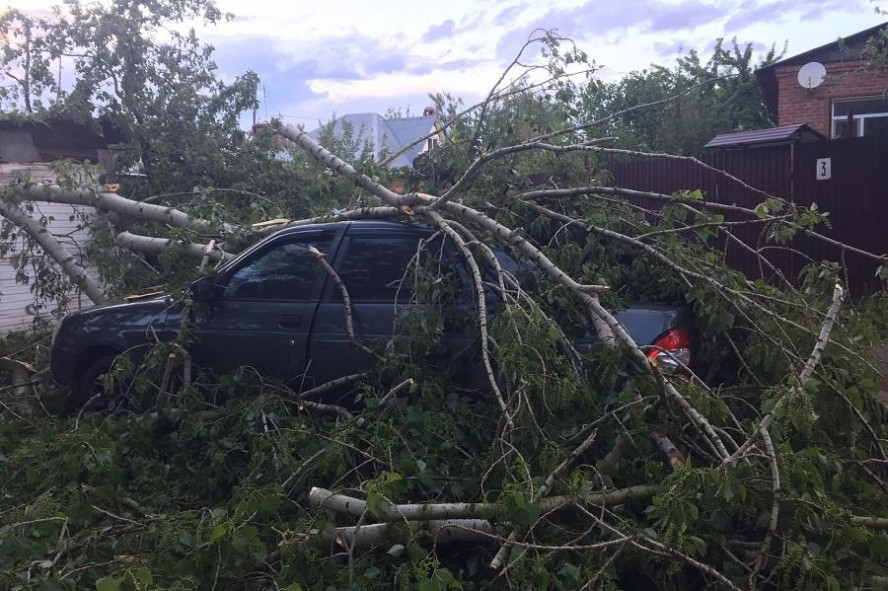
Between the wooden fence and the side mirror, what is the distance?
635 centimetres

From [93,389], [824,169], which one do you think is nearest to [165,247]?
[93,389]

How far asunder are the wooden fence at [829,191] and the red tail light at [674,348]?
559 centimetres

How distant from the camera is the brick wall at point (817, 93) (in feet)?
58.0

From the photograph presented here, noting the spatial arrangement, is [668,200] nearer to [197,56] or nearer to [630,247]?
[630,247]

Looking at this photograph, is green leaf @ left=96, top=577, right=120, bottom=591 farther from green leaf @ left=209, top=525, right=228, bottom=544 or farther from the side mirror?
the side mirror

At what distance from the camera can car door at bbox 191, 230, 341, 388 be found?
5.52 m

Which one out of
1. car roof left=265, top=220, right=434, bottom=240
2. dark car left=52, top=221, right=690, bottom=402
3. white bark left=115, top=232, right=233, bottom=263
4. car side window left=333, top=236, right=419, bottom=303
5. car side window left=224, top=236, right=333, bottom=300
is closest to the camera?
dark car left=52, top=221, right=690, bottom=402

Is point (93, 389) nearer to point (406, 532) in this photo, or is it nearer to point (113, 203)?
point (113, 203)

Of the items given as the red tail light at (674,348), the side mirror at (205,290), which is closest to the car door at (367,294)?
the side mirror at (205,290)

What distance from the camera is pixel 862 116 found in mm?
18062

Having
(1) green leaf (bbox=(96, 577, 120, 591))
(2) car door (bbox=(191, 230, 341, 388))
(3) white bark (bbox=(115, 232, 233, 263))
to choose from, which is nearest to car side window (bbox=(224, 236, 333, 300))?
(2) car door (bbox=(191, 230, 341, 388))

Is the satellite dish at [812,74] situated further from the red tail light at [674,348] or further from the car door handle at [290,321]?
the car door handle at [290,321]

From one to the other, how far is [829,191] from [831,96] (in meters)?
9.06

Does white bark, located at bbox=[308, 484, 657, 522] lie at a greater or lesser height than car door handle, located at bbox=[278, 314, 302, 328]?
lesser
